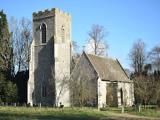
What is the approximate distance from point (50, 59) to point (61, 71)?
2771 mm

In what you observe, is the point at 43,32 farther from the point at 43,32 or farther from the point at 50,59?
the point at 50,59

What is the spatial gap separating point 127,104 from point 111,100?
5.55 metres

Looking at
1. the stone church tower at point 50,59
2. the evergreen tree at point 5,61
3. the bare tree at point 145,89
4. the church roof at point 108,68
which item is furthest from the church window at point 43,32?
the bare tree at point 145,89

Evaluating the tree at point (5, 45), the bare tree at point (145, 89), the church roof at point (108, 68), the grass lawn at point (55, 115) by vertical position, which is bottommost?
the grass lawn at point (55, 115)

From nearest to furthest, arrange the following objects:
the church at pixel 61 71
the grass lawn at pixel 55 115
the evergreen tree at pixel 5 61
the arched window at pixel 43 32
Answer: the grass lawn at pixel 55 115 < the church at pixel 61 71 < the arched window at pixel 43 32 < the evergreen tree at pixel 5 61

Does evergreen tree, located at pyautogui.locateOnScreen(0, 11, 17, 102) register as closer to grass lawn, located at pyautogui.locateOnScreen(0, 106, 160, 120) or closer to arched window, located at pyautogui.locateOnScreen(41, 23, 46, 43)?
arched window, located at pyautogui.locateOnScreen(41, 23, 46, 43)

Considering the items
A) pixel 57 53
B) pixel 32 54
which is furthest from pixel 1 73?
pixel 57 53

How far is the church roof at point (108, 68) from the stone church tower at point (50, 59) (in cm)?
502

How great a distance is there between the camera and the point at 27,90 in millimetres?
61312

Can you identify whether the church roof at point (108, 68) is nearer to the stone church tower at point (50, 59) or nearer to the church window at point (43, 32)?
→ the stone church tower at point (50, 59)

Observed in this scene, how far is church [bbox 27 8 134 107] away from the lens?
186 ft

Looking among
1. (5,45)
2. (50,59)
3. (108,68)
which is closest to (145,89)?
(108,68)

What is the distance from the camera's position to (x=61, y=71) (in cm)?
5950

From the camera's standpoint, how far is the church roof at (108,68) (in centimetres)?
5791
